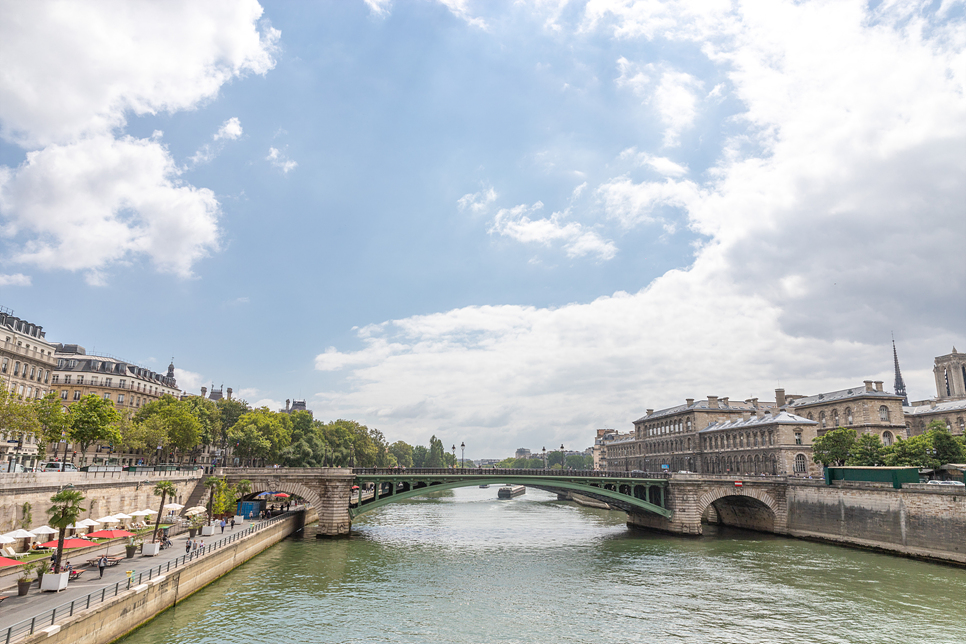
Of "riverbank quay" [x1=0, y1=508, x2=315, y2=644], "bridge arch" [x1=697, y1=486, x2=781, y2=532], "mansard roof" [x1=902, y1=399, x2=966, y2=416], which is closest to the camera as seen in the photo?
"riverbank quay" [x1=0, y1=508, x2=315, y2=644]

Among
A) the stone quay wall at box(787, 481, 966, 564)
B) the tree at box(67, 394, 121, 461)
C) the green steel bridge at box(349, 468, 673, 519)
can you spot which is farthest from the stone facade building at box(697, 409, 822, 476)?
the tree at box(67, 394, 121, 461)

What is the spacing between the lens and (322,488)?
61.4 m

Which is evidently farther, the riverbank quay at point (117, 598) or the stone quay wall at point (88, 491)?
the stone quay wall at point (88, 491)

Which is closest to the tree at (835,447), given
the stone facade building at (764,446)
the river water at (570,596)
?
the stone facade building at (764,446)

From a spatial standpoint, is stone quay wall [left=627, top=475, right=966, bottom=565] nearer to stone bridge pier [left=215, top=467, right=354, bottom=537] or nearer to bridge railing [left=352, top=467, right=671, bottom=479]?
bridge railing [left=352, top=467, right=671, bottom=479]

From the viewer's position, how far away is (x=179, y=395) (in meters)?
131

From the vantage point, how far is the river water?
95.7 ft

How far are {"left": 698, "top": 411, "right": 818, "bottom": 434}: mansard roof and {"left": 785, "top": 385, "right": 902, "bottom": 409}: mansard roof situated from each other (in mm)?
7572

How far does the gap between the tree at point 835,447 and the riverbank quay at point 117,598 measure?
73067 millimetres

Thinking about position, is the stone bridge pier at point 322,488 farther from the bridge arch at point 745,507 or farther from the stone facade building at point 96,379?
the stone facade building at point 96,379

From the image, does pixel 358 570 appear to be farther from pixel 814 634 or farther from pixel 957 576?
pixel 957 576

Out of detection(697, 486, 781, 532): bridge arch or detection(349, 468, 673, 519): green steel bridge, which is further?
detection(697, 486, 781, 532): bridge arch

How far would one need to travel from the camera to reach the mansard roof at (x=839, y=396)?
A: 9175 centimetres

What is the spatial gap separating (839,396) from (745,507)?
39355 millimetres
